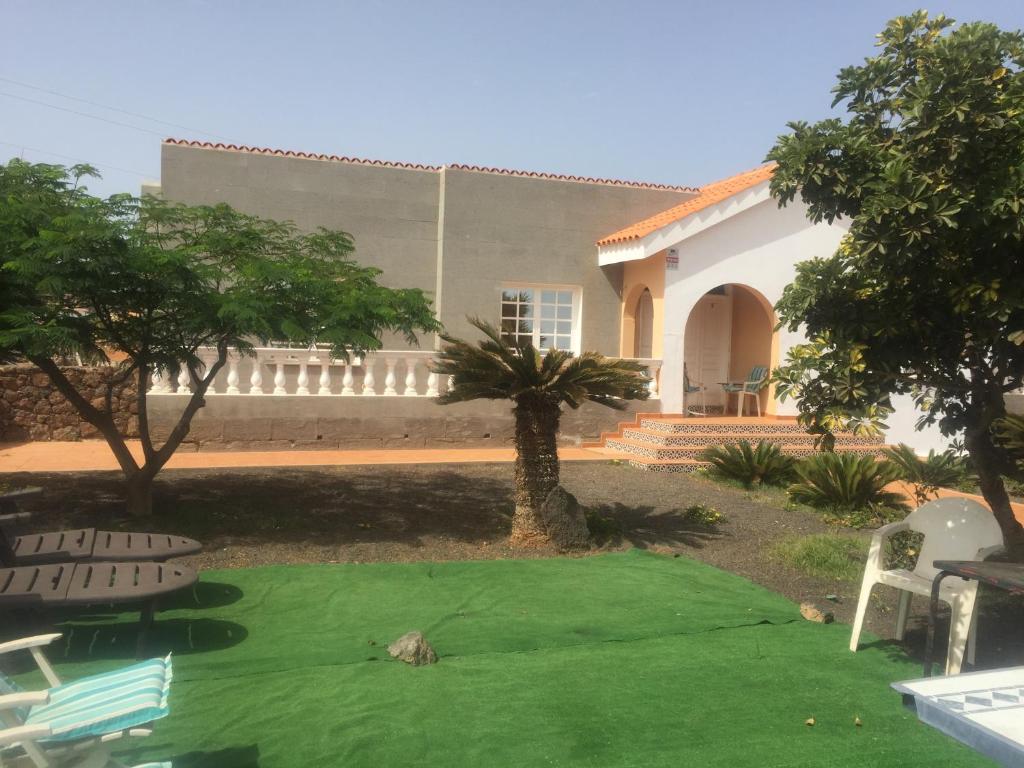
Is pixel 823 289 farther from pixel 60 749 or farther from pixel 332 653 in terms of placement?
pixel 60 749

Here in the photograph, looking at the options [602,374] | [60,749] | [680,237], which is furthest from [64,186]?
[680,237]

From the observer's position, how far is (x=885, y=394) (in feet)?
18.7

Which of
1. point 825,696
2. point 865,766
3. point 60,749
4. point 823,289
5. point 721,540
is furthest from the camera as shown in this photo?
point 721,540

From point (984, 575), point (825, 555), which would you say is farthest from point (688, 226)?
point (984, 575)

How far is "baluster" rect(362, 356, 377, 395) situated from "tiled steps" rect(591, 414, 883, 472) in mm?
4163

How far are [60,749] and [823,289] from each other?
5.27 meters

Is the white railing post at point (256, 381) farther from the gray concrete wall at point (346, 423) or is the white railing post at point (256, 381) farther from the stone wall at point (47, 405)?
the stone wall at point (47, 405)

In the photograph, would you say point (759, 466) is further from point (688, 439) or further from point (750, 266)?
point (750, 266)

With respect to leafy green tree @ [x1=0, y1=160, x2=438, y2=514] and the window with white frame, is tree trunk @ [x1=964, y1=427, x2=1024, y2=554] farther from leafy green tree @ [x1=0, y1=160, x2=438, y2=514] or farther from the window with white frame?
the window with white frame

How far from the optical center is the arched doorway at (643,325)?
57.0 ft

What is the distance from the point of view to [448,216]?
16125mm

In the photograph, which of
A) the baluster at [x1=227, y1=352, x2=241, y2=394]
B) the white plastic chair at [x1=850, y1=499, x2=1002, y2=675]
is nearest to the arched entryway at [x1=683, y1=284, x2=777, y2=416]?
the baluster at [x1=227, y1=352, x2=241, y2=394]

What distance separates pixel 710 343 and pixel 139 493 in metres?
13.1

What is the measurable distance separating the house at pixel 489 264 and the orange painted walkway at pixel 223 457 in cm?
47
